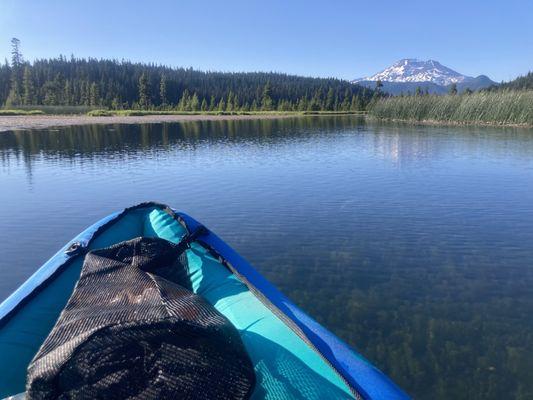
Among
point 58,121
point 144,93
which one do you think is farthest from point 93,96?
point 58,121

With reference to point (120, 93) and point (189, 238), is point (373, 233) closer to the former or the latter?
point (189, 238)

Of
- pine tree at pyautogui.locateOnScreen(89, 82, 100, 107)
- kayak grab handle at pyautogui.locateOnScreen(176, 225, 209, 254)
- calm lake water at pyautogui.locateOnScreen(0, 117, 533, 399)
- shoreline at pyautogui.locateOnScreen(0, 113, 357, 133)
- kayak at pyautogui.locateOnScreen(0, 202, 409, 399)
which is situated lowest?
calm lake water at pyautogui.locateOnScreen(0, 117, 533, 399)

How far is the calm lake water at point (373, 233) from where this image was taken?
550cm

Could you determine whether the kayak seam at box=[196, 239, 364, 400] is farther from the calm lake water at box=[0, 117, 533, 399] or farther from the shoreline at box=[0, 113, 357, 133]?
the shoreline at box=[0, 113, 357, 133]

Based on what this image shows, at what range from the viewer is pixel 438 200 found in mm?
12984

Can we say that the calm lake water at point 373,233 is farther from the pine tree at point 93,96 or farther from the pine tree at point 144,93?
the pine tree at point 144,93

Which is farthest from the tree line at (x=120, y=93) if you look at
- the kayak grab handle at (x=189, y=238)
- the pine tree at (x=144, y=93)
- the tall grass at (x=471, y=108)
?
the kayak grab handle at (x=189, y=238)

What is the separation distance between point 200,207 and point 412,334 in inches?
311

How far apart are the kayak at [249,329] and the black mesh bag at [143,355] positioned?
0.89ft

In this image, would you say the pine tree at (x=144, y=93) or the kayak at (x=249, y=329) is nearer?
the kayak at (x=249, y=329)

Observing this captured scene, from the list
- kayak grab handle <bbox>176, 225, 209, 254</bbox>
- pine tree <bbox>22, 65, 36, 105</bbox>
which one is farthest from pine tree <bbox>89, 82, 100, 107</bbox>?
kayak grab handle <bbox>176, 225, 209, 254</bbox>

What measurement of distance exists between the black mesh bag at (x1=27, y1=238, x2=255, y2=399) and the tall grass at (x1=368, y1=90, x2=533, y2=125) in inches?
1805

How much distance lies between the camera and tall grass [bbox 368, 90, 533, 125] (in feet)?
136

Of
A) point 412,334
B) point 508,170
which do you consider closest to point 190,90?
point 508,170
